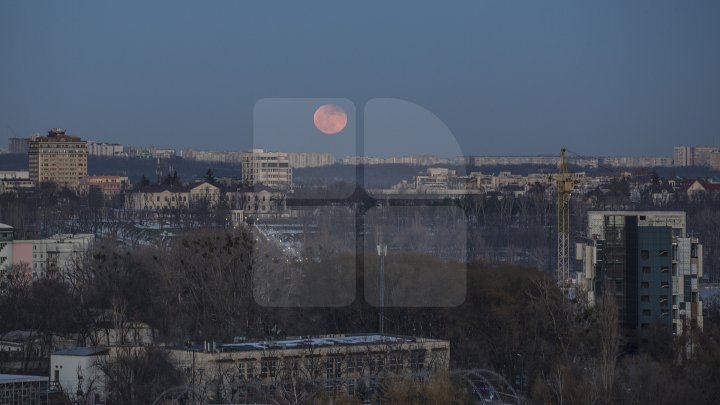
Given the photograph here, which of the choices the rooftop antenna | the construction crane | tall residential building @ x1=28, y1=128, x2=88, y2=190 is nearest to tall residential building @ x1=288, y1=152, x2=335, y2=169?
the construction crane

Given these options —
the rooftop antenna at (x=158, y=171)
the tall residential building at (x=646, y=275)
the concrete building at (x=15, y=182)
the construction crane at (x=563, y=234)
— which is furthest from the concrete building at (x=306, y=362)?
the rooftop antenna at (x=158, y=171)

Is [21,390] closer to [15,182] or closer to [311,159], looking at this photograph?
[311,159]

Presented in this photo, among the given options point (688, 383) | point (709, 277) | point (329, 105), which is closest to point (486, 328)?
point (329, 105)

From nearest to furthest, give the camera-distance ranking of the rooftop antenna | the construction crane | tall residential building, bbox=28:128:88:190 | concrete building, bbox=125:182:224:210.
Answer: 1. the construction crane
2. concrete building, bbox=125:182:224:210
3. the rooftop antenna
4. tall residential building, bbox=28:128:88:190

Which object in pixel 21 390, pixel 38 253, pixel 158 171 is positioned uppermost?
pixel 158 171

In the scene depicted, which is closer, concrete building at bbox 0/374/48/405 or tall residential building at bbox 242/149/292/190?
concrete building at bbox 0/374/48/405

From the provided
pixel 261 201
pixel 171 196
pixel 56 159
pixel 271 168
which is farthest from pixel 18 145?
pixel 271 168

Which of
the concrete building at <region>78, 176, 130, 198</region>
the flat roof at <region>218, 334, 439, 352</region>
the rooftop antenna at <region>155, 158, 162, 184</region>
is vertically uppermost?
the rooftop antenna at <region>155, 158, 162, 184</region>

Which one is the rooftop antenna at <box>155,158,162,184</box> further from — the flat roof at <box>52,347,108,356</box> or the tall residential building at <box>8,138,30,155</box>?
the flat roof at <box>52,347,108,356</box>
